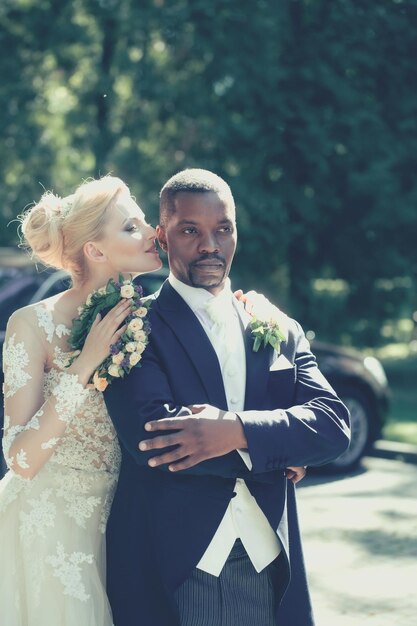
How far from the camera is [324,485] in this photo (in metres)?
8.46

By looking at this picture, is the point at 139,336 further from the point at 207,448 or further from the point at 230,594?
the point at 230,594

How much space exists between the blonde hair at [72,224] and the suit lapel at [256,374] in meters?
0.70

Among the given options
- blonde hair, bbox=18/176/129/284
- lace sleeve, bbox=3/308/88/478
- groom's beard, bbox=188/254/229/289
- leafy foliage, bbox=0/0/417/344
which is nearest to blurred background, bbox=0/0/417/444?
leafy foliage, bbox=0/0/417/344

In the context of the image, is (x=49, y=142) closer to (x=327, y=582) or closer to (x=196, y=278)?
(x=327, y=582)

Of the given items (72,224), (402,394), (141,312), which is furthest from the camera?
(402,394)

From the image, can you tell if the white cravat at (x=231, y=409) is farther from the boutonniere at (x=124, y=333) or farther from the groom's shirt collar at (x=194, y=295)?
the boutonniere at (x=124, y=333)

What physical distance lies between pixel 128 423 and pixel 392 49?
12250 millimetres

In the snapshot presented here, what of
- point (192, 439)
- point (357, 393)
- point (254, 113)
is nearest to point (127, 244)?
point (192, 439)

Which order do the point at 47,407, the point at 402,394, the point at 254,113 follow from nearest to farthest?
the point at 47,407
the point at 254,113
the point at 402,394

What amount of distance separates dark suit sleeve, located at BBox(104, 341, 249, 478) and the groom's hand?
0.03 m

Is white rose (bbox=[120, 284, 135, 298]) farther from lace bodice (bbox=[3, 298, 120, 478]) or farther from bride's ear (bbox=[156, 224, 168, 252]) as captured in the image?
lace bodice (bbox=[3, 298, 120, 478])

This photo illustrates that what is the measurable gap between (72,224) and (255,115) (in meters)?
10.2

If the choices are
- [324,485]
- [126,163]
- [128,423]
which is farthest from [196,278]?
[126,163]

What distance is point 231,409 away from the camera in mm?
2684
